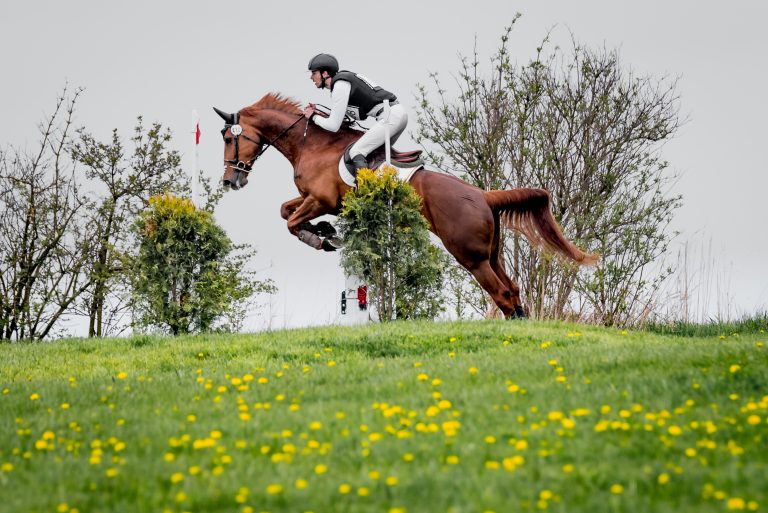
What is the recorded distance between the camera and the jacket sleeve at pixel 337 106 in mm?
11875

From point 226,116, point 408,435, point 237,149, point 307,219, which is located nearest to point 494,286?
point 307,219

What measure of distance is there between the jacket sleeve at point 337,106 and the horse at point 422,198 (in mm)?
250

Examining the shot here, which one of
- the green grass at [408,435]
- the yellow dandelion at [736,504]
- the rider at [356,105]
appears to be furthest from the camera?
the rider at [356,105]

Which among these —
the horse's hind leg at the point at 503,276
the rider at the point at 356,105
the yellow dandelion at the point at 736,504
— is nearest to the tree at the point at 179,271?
the rider at the point at 356,105

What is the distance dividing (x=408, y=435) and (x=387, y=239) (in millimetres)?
6330

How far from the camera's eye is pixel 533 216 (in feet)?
38.5

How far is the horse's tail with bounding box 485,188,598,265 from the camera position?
1161 centimetres

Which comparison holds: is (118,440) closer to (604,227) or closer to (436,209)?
(436,209)

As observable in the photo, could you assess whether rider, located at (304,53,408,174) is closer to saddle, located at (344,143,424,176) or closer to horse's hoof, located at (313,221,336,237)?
saddle, located at (344,143,424,176)

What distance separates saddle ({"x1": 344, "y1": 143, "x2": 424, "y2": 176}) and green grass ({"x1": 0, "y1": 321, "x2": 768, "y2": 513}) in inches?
158

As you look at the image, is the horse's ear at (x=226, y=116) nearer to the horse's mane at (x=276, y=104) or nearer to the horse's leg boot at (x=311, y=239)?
the horse's mane at (x=276, y=104)

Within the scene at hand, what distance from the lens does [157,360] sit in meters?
9.44

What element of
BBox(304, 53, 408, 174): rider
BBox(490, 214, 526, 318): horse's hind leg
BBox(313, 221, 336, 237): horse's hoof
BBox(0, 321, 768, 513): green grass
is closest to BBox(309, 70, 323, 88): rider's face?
BBox(304, 53, 408, 174): rider

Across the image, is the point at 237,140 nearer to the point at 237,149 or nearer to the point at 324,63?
the point at 237,149
